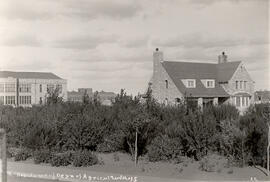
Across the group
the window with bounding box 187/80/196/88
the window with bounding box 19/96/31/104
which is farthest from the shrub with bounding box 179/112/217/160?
the window with bounding box 19/96/31/104

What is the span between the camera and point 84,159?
45.6 feet

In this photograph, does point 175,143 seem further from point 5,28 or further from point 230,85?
point 230,85

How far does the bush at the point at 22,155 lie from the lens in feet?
52.0

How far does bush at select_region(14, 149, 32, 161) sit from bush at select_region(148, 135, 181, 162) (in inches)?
185

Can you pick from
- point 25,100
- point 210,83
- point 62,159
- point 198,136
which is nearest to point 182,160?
point 198,136

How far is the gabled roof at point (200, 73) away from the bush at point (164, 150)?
27614 millimetres

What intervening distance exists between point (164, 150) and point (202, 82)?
103ft

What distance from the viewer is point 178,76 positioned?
4378 centimetres

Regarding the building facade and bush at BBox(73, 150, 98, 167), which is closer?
bush at BBox(73, 150, 98, 167)

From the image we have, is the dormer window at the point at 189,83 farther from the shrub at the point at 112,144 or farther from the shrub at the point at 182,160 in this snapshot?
the shrub at the point at 182,160

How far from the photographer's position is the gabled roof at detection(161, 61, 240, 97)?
141ft

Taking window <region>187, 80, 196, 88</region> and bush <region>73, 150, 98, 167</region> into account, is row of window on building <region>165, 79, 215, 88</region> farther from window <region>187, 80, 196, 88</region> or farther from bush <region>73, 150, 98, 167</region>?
bush <region>73, 150, 98, 167</region>

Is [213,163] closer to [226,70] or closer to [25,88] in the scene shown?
[226,70]

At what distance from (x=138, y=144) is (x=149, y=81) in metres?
29.7
